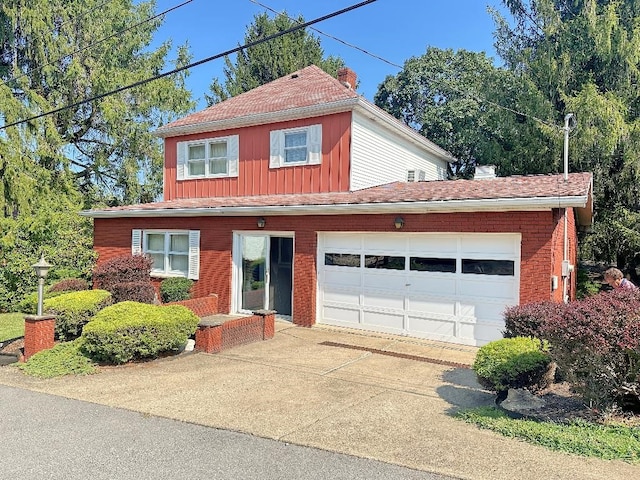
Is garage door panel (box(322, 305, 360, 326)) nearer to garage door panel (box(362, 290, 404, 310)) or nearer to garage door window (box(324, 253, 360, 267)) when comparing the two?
garage door panel (box(362, 290, 404, 310))

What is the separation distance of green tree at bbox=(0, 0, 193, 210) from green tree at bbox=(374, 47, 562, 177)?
1407 centimetres

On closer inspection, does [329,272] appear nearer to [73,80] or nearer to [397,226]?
[397,226]

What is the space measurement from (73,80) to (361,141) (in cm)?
1722

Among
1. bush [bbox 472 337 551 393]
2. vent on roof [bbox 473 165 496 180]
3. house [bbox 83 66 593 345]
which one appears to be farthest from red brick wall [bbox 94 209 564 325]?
bush [bbox 472 337 551 393]

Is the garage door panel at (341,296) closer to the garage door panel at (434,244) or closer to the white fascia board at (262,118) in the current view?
the garage door panel at (434,244)

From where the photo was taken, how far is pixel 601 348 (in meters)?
4.84

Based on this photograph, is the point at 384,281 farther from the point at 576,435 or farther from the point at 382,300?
the point at 576,435

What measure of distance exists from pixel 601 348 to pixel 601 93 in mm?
16433

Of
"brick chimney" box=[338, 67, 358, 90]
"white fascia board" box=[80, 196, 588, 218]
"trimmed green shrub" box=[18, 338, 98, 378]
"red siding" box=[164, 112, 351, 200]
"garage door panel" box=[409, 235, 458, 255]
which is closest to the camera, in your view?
"trimmed green shrub" box=[18, 338, 98, 378]

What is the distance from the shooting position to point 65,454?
4.47 meters

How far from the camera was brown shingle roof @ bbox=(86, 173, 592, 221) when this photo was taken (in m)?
8.67

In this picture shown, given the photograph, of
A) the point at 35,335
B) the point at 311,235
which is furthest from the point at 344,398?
the point at 311,235

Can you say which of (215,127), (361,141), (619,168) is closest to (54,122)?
(215,127)

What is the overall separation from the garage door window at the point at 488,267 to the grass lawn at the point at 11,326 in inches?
397
